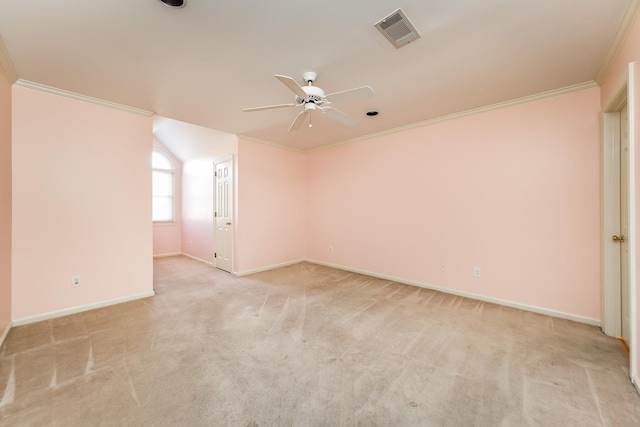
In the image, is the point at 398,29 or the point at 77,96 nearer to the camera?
the point at 398,29

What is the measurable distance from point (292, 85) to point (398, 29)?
35.3 inches

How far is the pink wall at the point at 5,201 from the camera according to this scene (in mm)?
2393

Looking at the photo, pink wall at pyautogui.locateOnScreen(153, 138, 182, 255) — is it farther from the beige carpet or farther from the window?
the beige carpet

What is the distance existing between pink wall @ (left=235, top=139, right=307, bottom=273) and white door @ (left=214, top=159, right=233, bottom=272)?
0.29 m

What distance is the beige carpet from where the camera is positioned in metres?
1.55

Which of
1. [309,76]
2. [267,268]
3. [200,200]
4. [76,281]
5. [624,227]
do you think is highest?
[309,76]

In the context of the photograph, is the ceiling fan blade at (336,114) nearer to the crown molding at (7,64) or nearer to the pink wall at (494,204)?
the pink wall at (494,204)

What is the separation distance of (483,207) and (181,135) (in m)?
5.98

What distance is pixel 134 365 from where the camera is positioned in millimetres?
2023

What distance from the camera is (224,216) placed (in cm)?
502

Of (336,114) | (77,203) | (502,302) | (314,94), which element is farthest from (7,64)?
(502,302)

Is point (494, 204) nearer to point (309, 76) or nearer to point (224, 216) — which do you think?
point (309, 76)

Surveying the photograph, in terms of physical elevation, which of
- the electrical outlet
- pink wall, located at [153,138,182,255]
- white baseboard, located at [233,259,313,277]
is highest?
pink wall, located at [153,138,182,255]

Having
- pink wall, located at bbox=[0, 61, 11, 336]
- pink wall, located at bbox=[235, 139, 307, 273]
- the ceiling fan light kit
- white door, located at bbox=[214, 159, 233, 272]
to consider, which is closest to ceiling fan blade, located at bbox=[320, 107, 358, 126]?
the ceiling fan light kit
